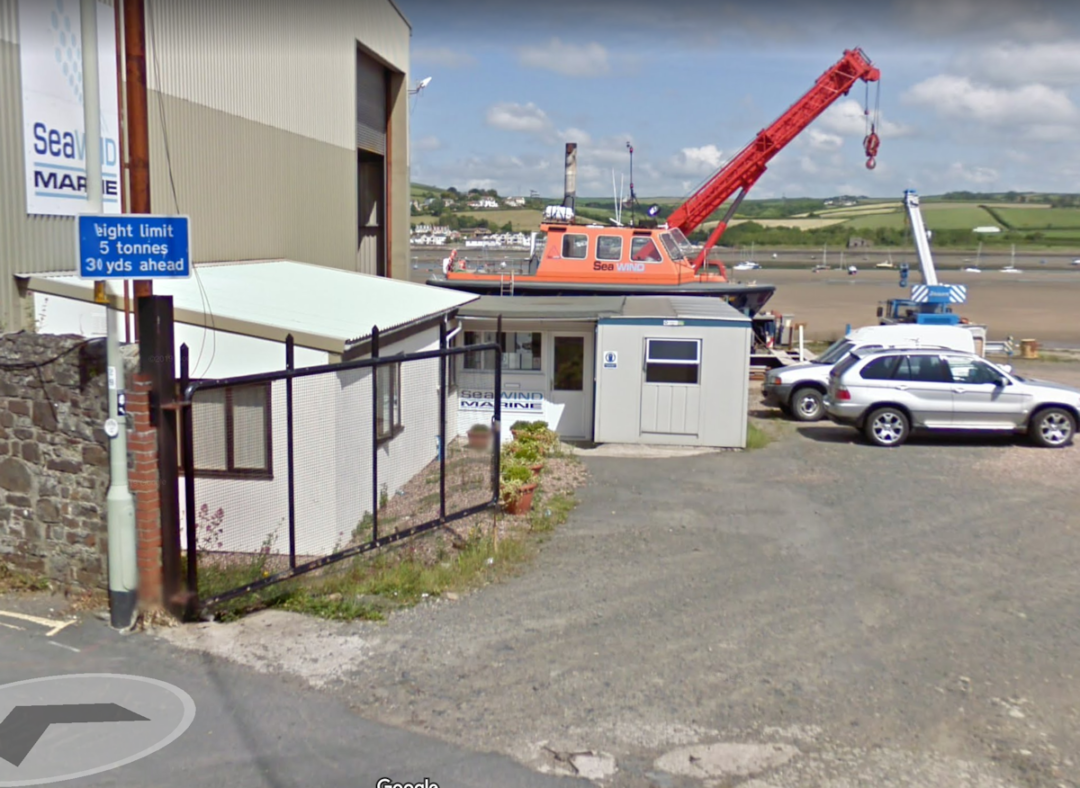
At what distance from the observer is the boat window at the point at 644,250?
24578 mm

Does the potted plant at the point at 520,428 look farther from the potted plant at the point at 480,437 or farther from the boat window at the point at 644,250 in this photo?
the boat window at the point at 644,250

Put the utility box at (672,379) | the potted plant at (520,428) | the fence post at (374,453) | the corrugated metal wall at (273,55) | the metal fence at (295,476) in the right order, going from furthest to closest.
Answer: the utility box at (672,379)
the potted plant at (520,428)
the corrugated metal wall at (273,55)
the fence post at (374,453)
the metal fence at (295,476)

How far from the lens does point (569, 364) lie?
17578 mm

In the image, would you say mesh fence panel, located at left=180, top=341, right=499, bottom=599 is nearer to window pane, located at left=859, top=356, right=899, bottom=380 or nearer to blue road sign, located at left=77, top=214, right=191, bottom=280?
blue road sign, located at left=77, top=214, right=191, bottom=280

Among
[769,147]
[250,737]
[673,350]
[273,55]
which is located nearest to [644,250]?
[769,147]

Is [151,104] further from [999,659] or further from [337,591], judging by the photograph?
[999,659]

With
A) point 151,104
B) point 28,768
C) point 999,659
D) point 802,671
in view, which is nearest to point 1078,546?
point 999,659

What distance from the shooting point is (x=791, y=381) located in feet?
65.7

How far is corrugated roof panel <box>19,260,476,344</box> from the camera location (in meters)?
10.5

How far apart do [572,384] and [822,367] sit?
5.76 metres

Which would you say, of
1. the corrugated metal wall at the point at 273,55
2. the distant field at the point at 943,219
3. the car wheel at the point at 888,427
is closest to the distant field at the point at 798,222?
the distant field at the point at 943,219

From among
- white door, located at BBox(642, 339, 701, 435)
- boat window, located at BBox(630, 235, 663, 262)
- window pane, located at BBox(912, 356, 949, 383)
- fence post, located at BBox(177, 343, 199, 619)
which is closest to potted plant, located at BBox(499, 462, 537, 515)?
fence post, located at BBox(177, 343, 199, 619)

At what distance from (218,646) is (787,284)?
2460 inches

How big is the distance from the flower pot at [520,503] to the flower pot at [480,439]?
81 cm
